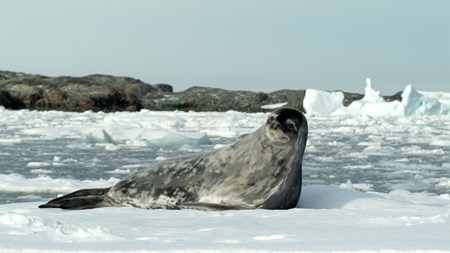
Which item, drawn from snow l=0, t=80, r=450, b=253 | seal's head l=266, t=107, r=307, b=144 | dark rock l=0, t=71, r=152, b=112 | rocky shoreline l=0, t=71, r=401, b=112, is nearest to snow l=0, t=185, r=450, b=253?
snow l=0, t=80, r=450, b=253

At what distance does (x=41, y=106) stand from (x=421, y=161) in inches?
1010

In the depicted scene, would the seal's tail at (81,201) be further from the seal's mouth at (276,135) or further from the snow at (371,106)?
the snow at (371,106)

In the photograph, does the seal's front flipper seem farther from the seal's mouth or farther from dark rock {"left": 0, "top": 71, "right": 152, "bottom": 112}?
dark rock {"left": 0, "top": 71, "right": 152, "bottom": 112}

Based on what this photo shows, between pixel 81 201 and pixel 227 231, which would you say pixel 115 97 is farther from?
pixel 227 231

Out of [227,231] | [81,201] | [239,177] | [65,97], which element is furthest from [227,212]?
[65,97]

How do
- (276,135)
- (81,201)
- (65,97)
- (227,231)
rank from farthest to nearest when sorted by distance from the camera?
(65,97) < (81,201) < (276,135) < (227,231)

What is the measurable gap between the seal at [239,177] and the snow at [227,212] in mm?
216

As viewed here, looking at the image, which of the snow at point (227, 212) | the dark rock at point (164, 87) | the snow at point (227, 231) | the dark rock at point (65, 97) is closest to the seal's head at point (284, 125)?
the snow at point (227, 212)

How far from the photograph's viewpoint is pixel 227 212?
343 cm

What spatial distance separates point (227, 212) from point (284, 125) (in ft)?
2.24

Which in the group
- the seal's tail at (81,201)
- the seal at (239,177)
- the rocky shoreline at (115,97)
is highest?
the rocky shoreline at (115,97)

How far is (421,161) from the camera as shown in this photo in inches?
344

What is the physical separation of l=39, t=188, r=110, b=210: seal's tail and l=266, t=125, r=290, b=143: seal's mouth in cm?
108

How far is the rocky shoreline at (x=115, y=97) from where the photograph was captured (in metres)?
32.2
